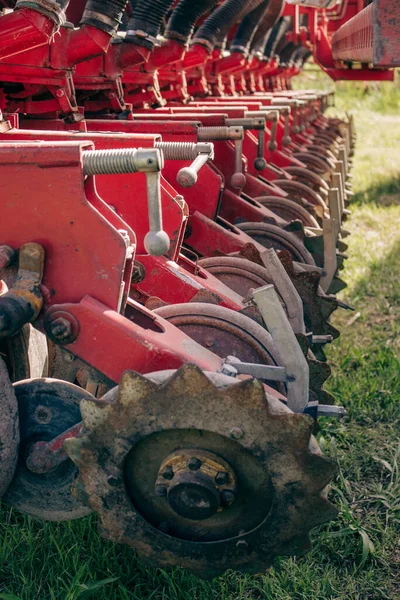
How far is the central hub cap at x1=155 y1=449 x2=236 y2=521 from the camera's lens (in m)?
2.09

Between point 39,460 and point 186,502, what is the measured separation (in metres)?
0.50

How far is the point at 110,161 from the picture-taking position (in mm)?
2248

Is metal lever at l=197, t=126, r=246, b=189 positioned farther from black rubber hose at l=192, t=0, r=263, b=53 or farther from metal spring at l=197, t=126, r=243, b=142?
black rubber hose at l=192, t=0, r=263, b=53

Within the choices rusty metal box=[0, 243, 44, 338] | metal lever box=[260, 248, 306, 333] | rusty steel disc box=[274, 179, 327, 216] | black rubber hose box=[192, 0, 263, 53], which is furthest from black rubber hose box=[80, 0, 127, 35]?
black rubber hose box=[192, 0, 263, 53]

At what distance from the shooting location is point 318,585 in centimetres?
249

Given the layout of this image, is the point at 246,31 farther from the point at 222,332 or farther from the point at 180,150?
the point at 222,332

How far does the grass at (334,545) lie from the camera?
7.90 ft

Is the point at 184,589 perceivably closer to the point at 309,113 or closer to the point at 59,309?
the point at 59,309

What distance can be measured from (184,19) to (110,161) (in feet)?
11.9

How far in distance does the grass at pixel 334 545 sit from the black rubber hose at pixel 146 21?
2082 mm

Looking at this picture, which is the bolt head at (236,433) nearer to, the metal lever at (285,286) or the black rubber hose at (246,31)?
the metal lever at (285,286)

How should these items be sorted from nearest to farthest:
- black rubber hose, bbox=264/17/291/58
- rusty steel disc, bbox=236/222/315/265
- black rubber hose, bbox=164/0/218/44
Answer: rusty steel disc, bbox=236/222/315/265 → black rubber hose, bbox=164/0/218/44 → black rubber hose, bbox=264/17/291/58

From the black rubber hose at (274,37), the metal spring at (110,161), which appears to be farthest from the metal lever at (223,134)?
the black rubber hose at (274,37)

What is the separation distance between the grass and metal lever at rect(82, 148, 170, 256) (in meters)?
1.01
